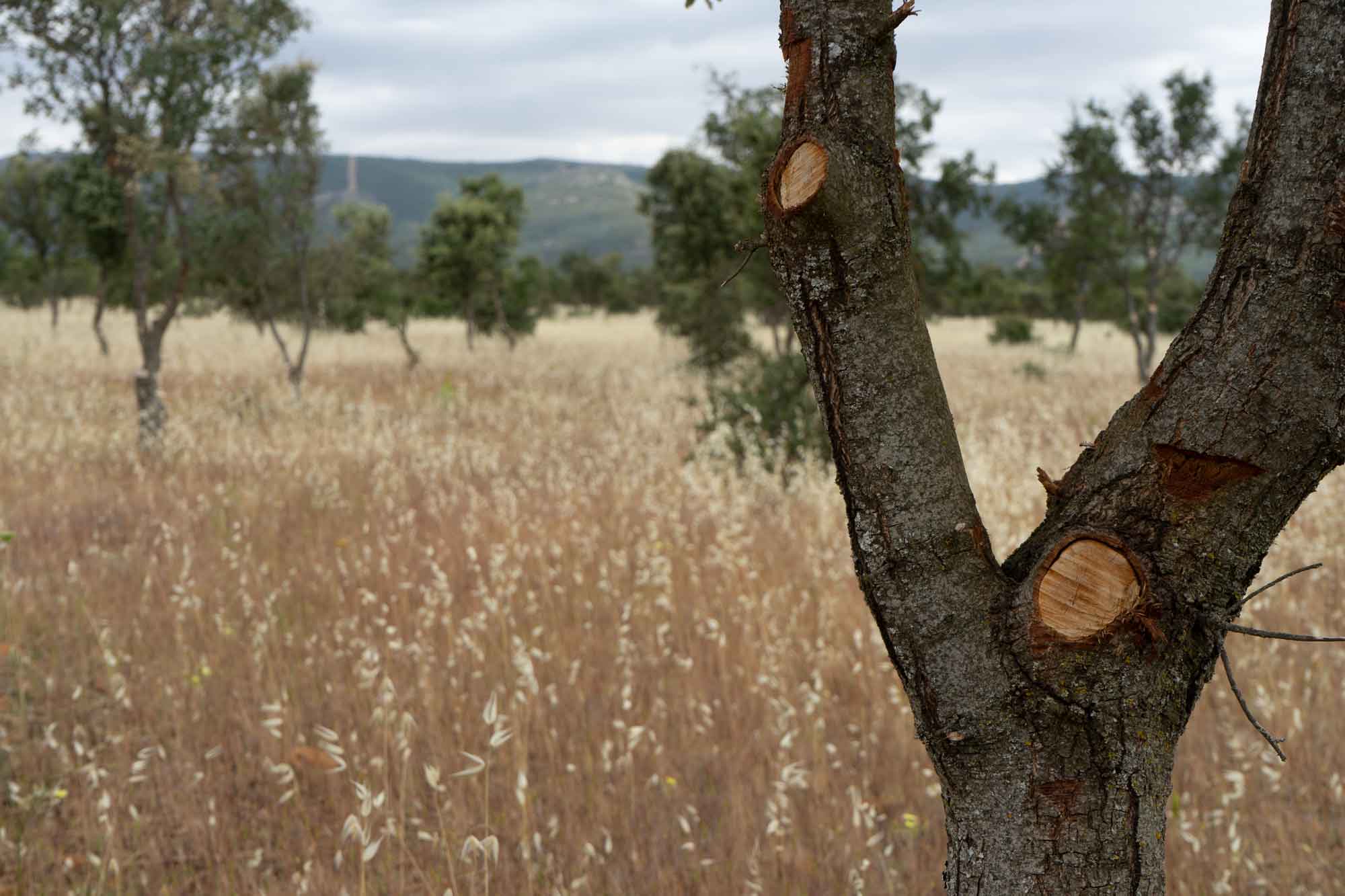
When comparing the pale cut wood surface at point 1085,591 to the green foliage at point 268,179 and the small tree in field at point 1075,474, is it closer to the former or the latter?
the small tree in field at point 1075,474

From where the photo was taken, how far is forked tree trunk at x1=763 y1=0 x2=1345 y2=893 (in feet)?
4.49

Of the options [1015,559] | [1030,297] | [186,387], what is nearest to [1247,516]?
[1015,559]

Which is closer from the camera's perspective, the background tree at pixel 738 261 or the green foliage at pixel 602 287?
the background tree at pixel 738 261

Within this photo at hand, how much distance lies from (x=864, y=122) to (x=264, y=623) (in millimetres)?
4165

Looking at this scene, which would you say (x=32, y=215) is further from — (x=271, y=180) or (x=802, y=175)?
(x=802, y=175)

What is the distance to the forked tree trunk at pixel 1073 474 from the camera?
137 centimetres

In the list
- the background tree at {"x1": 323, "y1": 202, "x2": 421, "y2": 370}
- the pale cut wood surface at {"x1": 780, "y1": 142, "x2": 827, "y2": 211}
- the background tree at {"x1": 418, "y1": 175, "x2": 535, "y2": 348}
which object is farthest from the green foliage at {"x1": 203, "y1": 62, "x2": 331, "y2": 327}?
the pale cut wood surface at {"x1": 780, "y1": 142, "x2": 827, "y2": 211}

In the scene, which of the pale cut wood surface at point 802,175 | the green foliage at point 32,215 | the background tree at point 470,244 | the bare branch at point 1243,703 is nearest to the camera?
the bare branch at point 1243,703

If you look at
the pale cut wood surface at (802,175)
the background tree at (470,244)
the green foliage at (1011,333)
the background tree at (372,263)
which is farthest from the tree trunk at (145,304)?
the green foliage at (1011,333)

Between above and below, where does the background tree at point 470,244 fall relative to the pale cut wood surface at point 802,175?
above

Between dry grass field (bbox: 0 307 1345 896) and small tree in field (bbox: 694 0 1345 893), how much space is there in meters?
1.30

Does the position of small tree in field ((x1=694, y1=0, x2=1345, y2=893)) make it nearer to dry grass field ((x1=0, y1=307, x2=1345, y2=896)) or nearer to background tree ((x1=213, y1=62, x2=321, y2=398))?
dry grass field ((x1=0, y1=307, x2=1345, y2=896))

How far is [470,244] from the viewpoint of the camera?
23.5 meters

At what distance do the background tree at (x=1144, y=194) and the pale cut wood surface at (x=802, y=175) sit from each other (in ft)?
55.0
